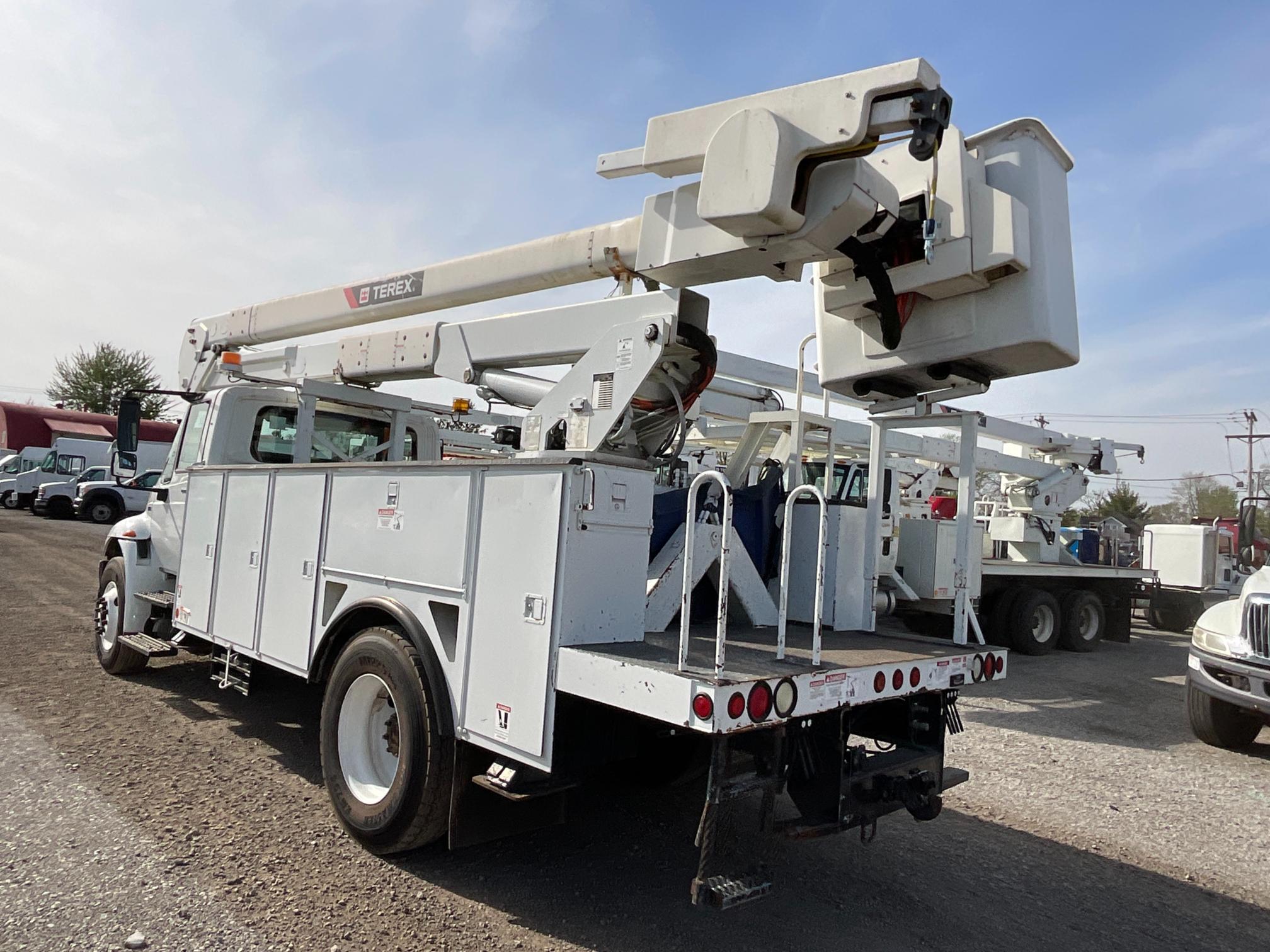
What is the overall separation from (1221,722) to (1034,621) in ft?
17.2

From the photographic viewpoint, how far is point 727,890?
2.88m

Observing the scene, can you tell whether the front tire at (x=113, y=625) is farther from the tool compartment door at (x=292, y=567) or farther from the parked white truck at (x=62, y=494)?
the parked white truck at (x=62, y=494)

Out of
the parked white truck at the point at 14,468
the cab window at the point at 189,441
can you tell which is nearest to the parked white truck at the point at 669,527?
the cab window at the point at 189,441

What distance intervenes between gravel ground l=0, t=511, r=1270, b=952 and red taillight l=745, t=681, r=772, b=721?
1205mm

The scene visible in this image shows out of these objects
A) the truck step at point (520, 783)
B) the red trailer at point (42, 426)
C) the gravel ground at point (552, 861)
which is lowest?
the gravel ground at point (552, 861)

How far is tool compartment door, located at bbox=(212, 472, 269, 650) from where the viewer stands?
17.4ft

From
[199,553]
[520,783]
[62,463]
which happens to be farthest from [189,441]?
[62,463]

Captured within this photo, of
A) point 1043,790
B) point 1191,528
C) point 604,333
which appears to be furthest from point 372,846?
point 1191,528

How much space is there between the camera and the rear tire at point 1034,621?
12250 millimetres

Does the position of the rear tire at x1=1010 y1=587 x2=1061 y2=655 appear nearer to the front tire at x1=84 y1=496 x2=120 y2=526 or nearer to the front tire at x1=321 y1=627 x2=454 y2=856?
the front tire at x1=321 y1=627 x2=454 y2=856

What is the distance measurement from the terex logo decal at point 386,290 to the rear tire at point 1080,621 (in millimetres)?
11560

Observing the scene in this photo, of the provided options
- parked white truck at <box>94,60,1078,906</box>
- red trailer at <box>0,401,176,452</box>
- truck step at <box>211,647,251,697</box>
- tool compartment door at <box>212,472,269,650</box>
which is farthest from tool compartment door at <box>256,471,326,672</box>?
red trailer at <box>0,401,176,452</box>

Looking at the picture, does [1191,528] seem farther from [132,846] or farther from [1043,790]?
[132,846]

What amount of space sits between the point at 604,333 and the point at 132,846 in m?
3.31
